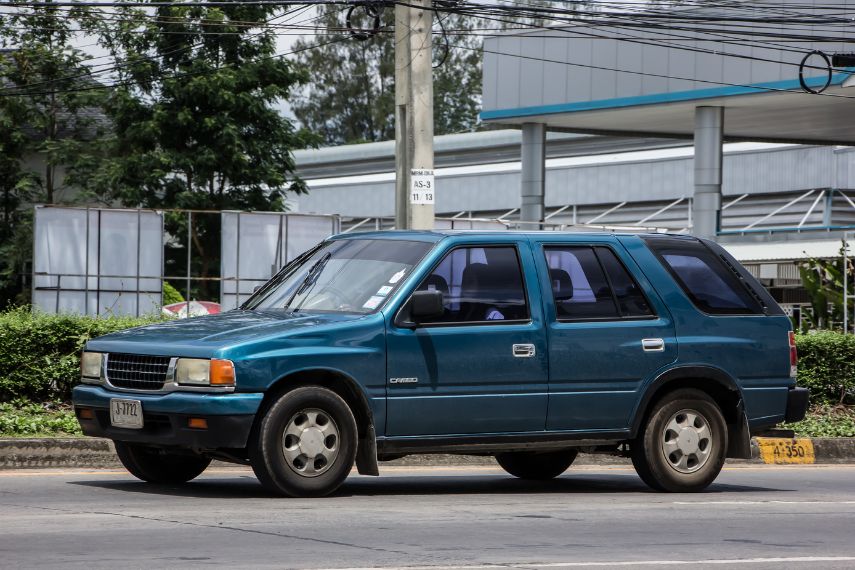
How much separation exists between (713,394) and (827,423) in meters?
5.83

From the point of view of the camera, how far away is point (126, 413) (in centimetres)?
950

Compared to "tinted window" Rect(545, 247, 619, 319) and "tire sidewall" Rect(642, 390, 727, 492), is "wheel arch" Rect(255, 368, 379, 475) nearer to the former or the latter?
"tinted window" Rect(545, 247, 619, 319)

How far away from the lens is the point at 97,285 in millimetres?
30641

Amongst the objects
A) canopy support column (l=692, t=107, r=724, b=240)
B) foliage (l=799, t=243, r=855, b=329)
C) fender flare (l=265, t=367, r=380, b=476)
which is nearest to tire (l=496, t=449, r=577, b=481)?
fender flare (l=265, t=367, r=380, b=476)

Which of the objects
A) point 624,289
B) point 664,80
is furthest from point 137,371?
point 664,80

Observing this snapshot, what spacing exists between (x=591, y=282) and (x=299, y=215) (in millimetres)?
20733

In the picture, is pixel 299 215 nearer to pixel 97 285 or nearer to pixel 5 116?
pixel 97 285

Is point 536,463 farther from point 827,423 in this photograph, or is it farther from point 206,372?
point 827,423

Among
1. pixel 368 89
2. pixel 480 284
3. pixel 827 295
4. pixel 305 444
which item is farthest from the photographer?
pixel 368 89

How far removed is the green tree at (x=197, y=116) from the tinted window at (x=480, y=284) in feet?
93.6

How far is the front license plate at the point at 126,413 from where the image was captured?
30.9 ft

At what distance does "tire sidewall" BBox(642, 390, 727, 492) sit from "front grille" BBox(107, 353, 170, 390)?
11.7 feet

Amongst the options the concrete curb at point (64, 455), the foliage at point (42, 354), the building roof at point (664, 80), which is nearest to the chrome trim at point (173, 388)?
the concrete curb at point (64, 455)

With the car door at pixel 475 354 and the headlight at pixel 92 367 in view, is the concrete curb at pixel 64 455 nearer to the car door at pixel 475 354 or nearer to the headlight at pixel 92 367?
the headlight at pixel 92 367
